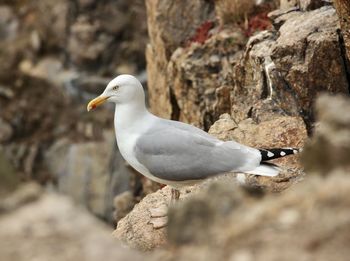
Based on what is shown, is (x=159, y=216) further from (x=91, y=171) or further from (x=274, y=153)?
(x=91, y=171)

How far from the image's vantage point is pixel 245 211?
422 centimetres

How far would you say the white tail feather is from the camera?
23.8ft

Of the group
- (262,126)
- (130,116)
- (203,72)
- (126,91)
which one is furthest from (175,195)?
(203,72)

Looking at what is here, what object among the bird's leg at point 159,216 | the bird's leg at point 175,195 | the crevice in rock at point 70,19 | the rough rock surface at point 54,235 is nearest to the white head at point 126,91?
the bird's leg at point 175,195

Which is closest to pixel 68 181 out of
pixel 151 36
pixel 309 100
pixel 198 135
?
pixel 151 36

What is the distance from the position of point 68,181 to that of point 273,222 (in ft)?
60.1

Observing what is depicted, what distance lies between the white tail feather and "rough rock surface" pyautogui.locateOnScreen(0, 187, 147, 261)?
3.15m

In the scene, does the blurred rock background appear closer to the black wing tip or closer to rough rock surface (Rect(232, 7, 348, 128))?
rough rock surface (Rect(232, 7, 348, 128))

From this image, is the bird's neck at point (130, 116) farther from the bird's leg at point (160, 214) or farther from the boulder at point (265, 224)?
the boulder at point (265, 224)

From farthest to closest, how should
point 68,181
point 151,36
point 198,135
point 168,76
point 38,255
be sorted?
point 68,181
point 151,36
point 168,76
point 198,135
point 38,255

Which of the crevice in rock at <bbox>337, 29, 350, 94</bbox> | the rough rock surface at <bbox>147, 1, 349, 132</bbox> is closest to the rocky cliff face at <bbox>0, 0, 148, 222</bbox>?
the rough rock surface at <bbox>147, 1, 349, 132</bbox>

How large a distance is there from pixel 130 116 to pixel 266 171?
5.18 feet

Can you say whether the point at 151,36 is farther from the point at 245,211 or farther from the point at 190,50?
the point at 245,211

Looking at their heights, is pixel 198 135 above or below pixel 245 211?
below
